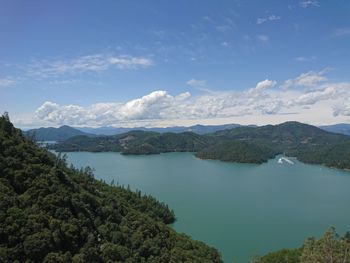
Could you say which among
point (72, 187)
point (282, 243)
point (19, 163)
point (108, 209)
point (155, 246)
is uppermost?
point (19, 163)

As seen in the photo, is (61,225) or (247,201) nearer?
(61,225)

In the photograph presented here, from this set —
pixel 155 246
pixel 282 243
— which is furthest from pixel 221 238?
pixel 155 246

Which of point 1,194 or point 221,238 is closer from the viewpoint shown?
point 1,194

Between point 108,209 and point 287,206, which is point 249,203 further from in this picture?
point 108,209

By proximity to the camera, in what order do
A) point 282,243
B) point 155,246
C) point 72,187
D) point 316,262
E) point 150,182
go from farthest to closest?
point 150,182
point 282,243
point 72,187
point 155,246
point 316,262

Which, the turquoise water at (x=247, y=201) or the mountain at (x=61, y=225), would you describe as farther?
the turquoise water at (x=247, y=201)

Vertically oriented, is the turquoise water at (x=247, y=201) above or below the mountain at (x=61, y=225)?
below
